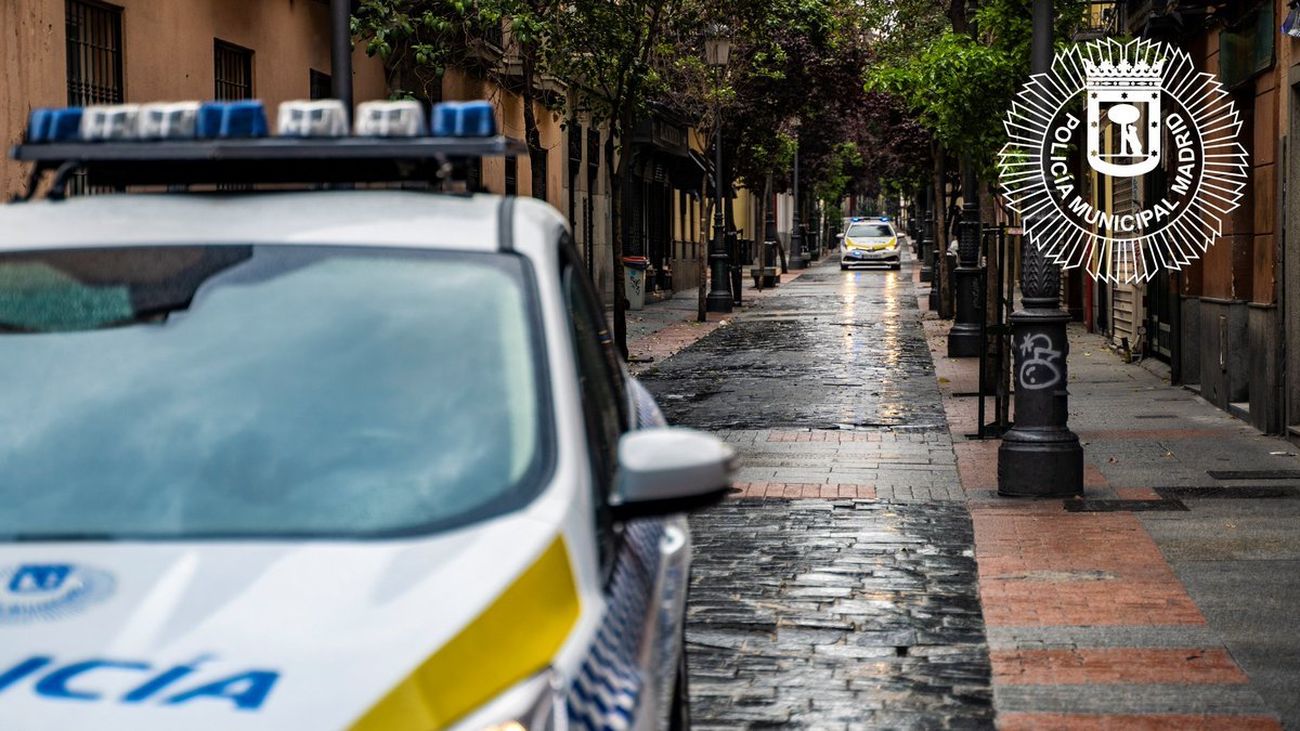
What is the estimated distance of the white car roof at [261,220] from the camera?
373 centimetres

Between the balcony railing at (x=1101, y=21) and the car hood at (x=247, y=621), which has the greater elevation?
the balcony railing at (x=1101, y=21)

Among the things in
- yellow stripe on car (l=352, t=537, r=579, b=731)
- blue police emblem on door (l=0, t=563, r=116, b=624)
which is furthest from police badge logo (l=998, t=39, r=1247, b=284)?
blue police emblem on door (l=0, t=563, r=116, b=624)

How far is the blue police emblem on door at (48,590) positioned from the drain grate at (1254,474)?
1002cm

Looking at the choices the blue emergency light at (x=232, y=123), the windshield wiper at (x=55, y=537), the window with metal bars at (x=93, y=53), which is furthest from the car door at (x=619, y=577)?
the window with metal bars at (x=93, y=53)

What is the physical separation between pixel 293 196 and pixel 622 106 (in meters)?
20.7

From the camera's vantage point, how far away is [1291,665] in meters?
6.82

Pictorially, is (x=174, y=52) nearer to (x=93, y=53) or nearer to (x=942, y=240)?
(x=93, y=53)

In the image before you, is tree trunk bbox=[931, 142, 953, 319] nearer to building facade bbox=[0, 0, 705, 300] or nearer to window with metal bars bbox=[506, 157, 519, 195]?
building facade bbox=[0, 0, 705, 300]

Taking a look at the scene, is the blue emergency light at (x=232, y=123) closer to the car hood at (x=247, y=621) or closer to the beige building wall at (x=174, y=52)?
the car hood at (x=247, y=621)

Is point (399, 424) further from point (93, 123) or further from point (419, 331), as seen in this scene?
point (93, 123)

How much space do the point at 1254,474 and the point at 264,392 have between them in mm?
9737

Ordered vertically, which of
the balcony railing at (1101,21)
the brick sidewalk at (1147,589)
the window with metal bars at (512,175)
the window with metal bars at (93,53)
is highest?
the balcony railing at (1101,21)

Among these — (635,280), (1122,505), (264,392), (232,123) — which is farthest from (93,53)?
(635,280)

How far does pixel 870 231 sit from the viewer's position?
6862 centimetres
